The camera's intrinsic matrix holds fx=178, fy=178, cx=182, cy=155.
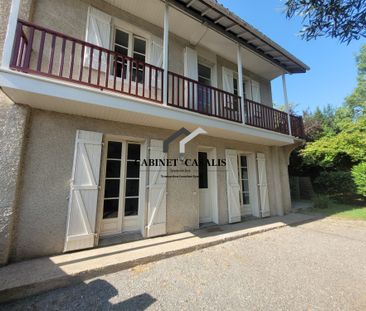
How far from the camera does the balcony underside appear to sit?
2.80 metres

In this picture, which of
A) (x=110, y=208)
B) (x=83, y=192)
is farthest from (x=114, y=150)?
(x=110, y=208)

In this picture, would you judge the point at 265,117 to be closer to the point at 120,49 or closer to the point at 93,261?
the point at 120,49

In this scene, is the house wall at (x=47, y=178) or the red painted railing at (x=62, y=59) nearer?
the red painted railing at (x=62, y=59)

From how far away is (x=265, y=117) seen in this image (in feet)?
20.4

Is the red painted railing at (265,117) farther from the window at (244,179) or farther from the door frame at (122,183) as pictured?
the door frame at (122,183)

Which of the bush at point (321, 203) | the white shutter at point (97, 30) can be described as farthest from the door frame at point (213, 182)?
the bush at point (321, 203)

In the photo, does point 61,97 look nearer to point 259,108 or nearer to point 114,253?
point 114,253

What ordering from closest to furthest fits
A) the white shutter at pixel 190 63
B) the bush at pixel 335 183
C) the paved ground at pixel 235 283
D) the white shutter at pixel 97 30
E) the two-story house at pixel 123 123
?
the paved ground at pixel 235 283 → the two-story house at pixel 123 123 → the white shutter at pixel 97 30 → the white shutter at pixel 190 63 → the bush at pixel 335 183

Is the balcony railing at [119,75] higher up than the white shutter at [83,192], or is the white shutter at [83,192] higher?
the balcony railing at [119,75]

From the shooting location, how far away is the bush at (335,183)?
9.59 m

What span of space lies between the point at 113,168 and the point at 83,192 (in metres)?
0.89

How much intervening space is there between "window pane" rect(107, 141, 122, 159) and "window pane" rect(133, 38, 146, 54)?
271 centimetres

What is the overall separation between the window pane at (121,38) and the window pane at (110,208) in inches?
162

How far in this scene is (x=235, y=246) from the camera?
421 centimetres
